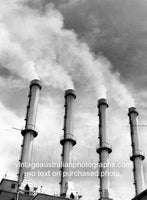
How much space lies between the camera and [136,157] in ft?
164

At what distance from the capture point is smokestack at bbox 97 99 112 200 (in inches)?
1816

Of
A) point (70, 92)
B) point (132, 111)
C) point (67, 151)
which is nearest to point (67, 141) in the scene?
point (67, 151)

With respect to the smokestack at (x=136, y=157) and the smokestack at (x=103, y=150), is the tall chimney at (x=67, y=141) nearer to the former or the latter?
the smokestack at (x=103, y=150)

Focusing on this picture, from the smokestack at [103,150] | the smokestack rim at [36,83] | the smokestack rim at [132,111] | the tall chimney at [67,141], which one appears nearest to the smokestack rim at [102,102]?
the smokestack at [103,150]

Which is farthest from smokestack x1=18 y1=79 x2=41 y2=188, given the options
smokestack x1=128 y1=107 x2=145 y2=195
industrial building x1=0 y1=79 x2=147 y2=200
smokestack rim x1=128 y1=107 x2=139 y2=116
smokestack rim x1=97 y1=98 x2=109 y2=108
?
smokestack rim x1=128 y1=107 x2=139 y2=116

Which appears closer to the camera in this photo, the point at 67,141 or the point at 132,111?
the point at 67,141

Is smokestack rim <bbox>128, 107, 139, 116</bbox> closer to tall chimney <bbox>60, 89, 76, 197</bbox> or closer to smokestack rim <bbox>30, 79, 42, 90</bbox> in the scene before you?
tall chimney <bbox>60, 89, 76, 197</bbox>

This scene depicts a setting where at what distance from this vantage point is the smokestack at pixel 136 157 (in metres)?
47.6

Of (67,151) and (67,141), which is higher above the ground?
(67,141)

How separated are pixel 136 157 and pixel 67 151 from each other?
12.2 meters

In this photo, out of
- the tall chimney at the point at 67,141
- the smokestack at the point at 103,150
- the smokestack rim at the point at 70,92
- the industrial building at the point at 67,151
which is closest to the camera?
the industrial building at the point at 67,151

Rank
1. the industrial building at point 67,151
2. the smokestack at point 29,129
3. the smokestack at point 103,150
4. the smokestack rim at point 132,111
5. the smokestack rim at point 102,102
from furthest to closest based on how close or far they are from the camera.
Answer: the smokestack rim at point 132,111
the smokestack rim at point 102,102
the smokestack at point 103,150
the smokestack at point 29,129
the industrial building at point 67,151

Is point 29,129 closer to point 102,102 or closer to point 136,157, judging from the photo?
point 102,102

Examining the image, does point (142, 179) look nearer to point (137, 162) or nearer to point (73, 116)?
point (137, 162)
